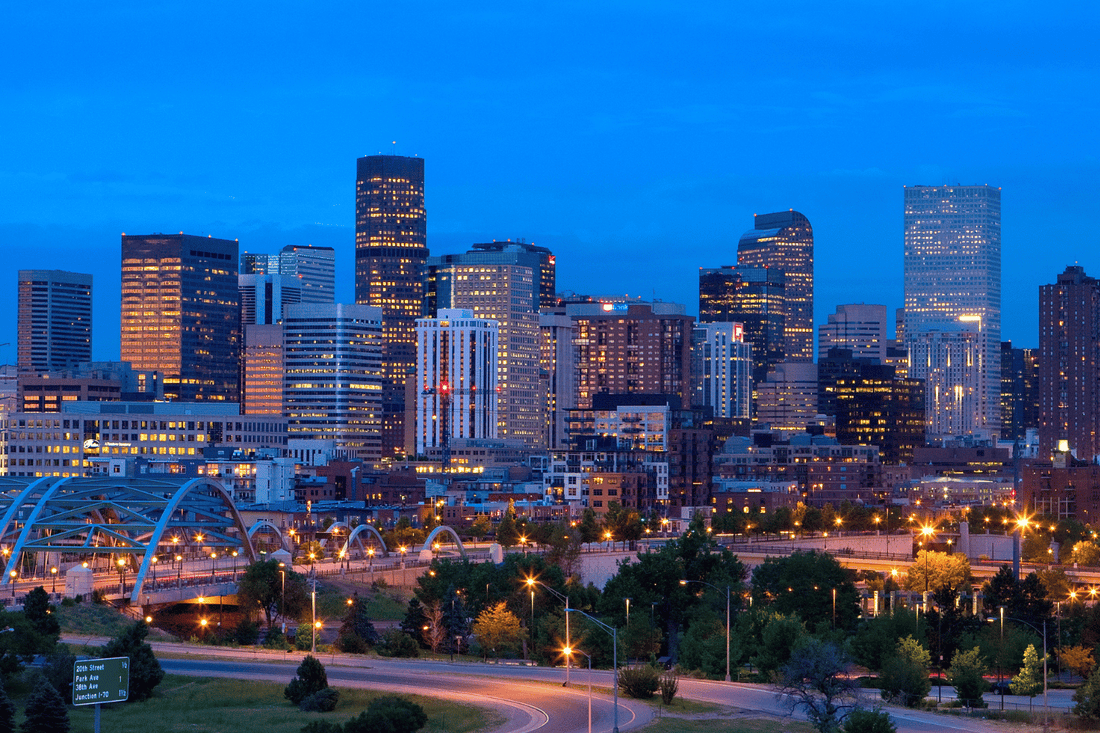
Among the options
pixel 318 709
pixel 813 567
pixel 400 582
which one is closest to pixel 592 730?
pixel 318 709

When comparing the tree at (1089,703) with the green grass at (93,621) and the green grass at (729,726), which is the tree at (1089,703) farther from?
the green grass at (93,621)

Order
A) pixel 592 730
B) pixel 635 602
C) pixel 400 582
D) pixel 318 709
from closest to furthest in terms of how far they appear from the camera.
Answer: pixel 592 730, pixel 318 709, pixel 635 602, pixel 400 582

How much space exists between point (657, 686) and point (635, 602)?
4651 cm

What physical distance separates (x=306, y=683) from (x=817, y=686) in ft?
81.7

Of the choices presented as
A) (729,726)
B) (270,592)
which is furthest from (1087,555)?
(729,726)

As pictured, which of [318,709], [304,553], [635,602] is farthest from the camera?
[304,553]

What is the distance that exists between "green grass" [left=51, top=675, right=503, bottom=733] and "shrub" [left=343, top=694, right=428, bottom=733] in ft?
4.87

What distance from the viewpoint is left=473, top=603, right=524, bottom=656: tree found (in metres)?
121

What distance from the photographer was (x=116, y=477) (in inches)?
5906

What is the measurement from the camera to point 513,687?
87.3m

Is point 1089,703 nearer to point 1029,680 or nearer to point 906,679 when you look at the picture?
point 1029,680

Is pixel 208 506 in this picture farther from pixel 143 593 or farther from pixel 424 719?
pixel 424 719

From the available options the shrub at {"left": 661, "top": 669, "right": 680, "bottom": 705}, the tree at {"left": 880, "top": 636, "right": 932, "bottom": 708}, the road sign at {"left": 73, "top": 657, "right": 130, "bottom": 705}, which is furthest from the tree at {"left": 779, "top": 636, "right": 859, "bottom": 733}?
the road sign at {"left": 73, "top": 657, "right": 130, "bottom": 705}

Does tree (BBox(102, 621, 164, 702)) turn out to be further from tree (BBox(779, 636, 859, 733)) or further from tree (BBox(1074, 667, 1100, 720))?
tree (BBox(1074, 667, 1100, 720))
